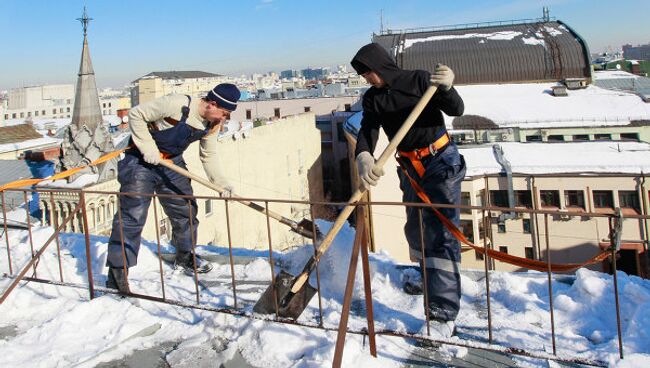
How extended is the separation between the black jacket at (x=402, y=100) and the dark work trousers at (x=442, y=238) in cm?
19

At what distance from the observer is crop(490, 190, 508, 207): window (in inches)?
685

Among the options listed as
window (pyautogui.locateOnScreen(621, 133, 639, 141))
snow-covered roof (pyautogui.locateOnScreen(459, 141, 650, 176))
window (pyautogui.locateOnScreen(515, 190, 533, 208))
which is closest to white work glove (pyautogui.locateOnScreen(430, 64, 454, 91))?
snow-covered roof (pyautogui.locateOnScreen(459, 141, 650, 176))

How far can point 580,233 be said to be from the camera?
54.5 feet

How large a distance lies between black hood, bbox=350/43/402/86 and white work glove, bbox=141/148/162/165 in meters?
1.87

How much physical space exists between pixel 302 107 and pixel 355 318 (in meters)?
44.0

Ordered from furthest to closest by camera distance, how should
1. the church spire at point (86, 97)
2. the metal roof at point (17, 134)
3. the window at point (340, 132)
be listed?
the window at point (340, 132) → the metal roof at point (17, 134) → the church spire at point (86, 97)

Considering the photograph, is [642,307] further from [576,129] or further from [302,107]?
[302,107]

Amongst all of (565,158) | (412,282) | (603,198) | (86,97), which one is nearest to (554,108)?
(565,158)

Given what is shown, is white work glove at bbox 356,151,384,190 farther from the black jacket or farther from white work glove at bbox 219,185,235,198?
white work glove at bbox 219,185,235,198

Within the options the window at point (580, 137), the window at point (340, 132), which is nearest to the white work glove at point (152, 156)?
the window at point (580, 137)

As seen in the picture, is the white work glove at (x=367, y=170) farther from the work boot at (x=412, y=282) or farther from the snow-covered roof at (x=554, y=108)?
the snow-covered roof at (x=554, y=108)

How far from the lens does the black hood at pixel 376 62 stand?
3.57m

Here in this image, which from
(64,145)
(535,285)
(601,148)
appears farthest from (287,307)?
(601,148)

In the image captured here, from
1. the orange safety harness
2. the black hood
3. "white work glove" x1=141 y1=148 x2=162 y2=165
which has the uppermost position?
the black hood
